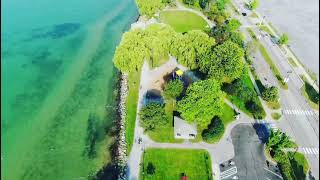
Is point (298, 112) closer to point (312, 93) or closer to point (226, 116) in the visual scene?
point (312, 93)

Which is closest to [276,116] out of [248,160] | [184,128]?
[248,160]

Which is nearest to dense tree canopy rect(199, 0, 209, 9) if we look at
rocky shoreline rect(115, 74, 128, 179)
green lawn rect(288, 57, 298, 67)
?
green lawn rect(288, 57, 298, 67)

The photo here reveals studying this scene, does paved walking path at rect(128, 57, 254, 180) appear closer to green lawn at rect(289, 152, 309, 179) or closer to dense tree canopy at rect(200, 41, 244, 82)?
dense tree canopy at rect(200, 41, 244, 82)

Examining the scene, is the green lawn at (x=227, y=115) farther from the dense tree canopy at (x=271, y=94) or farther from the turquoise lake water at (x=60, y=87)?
the turquoise lake water at (x=60, y=87)

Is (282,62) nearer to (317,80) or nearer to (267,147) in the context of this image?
(317,80)

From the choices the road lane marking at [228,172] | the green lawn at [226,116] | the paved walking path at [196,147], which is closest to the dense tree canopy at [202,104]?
the green lawn at [226,116]

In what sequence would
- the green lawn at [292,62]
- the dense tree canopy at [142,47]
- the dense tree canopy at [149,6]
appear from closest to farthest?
the dense tree canopy at [142,47], the green lawn at [292,62], the dense tree canopy at [149,6]
